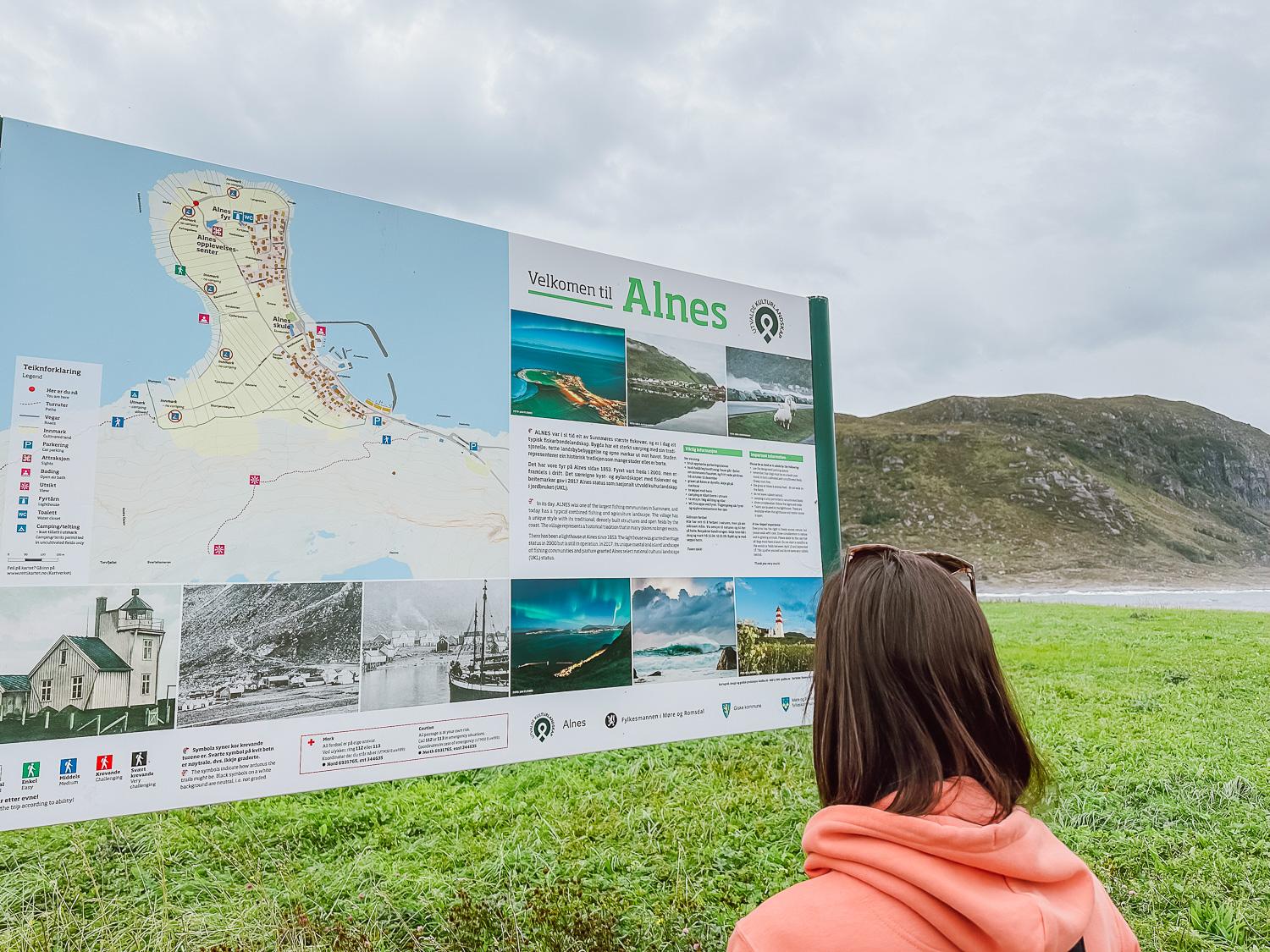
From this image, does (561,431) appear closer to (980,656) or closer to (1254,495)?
(980,656)

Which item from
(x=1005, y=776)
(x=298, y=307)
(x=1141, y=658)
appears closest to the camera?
(x=1005, y=776)

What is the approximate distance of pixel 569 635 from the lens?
10.0ft

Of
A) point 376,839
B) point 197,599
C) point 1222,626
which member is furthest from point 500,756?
point 1222,626

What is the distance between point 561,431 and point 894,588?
6.44ft

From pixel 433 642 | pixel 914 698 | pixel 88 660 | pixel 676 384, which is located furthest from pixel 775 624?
pixel 88 660

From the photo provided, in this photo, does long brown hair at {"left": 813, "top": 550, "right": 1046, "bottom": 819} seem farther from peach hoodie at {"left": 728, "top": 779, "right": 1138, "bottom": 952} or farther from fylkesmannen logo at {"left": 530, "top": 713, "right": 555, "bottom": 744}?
fylkesmannen logo at {"left": 530, "top": 713, "right": 555, "bottom": 744}

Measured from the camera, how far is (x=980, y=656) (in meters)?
1.35

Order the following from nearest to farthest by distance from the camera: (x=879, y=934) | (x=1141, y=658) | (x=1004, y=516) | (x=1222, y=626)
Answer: (x=879, y=934) → (x=1141, y=658) → (x=1222, y=626) → (x=1004, y=516)

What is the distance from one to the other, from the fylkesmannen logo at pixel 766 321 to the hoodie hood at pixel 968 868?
2843 millimetres

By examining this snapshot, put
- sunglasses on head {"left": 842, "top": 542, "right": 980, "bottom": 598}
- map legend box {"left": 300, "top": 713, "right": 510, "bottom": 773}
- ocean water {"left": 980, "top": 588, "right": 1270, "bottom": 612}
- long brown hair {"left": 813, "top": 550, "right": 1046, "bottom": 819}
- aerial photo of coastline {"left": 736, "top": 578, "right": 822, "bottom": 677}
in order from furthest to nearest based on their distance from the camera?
ocean water {"left": 980, "top": 588, "right": 1270, "bottom": 612} → aerial photo of coastline {"left": 736, "top": 578, "right": 822, "bottom": 677} → map legend box {"left": 300, "top": 713, "right": 510, "bottom": 773} → sunglasses on head {"left": 842, "top": 542, "right": 980, "bottom": 598} → long brown hair {"left": 813, "top": 550, "right": 1046, "bottom": 819}

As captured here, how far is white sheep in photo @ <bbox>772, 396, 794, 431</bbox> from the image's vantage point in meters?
3.77

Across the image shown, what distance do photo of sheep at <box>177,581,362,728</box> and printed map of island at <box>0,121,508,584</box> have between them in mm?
Result: 68

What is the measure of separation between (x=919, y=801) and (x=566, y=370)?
2.33 metres

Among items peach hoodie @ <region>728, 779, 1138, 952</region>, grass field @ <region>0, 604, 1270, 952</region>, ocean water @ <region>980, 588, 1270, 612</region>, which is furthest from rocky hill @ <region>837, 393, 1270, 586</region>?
peach hoodie @ <region>728, 779, 1138, 952</region>
